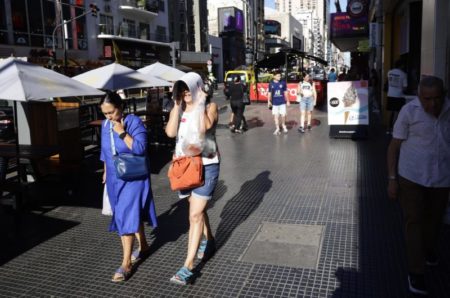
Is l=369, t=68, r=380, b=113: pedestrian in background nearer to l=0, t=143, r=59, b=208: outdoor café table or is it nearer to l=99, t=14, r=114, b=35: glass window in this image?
l=0, t=143, r=59, b=208: outdoor café table

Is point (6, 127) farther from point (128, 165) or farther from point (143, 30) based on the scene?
point (143, 30)

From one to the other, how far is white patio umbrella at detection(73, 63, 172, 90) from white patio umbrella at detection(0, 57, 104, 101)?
2.82 meters

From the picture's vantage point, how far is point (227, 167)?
8.59 meters

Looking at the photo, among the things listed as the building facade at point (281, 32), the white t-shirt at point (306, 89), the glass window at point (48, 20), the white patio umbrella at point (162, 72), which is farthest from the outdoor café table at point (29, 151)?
the building facade at point (281, 32)

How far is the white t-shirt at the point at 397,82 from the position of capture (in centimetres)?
1041

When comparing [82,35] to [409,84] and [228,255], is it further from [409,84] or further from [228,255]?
[228,255]

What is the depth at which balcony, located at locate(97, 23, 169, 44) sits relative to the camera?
124 feet

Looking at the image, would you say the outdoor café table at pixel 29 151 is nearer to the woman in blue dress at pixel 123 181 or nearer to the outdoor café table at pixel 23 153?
the outdoor café table at pixel 23 153

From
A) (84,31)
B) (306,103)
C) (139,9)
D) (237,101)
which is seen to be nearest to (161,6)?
(139,9)

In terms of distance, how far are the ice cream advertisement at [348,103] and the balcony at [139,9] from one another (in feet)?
111

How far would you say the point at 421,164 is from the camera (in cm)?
347

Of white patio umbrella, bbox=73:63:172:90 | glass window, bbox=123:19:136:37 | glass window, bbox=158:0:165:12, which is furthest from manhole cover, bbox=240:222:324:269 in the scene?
glass window, bbox=158:0:165:12

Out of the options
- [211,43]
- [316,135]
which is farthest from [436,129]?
[211,43]

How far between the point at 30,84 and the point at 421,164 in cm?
407
